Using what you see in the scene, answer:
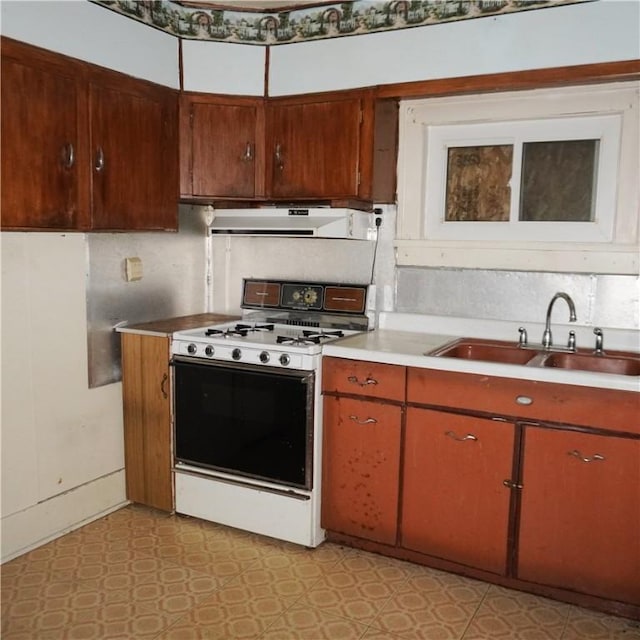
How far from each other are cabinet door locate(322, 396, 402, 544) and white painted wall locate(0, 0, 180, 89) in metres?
1.79

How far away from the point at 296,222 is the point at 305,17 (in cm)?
101

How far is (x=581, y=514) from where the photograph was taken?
2.35 metres

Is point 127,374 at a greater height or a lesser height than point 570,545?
greater

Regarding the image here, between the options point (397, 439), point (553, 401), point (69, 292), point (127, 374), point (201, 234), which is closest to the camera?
point (553, 401)

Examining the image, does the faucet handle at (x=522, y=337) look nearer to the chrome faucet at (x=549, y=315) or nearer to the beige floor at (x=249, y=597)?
the chrome faucet at (x=549, y=315)

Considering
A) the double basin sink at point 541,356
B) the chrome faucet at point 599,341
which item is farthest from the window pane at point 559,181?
the double basin sink at point 541,356

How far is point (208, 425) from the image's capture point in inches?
118

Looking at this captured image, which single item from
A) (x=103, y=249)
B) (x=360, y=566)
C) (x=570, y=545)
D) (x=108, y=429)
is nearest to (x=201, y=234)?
(x=103, y=249)

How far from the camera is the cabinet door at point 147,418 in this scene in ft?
10.1

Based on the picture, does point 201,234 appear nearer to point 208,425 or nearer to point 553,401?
point 208,425

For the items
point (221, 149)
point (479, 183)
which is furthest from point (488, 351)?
point (221, 149)

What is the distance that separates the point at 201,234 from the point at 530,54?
2010 millimetres

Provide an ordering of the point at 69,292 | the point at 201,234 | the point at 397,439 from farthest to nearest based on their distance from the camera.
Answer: the point at 201,234, the point at 69,292, the point at 397,439

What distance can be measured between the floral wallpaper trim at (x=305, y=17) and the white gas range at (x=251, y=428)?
1.44m
